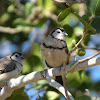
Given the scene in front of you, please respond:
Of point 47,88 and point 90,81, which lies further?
point 90,81

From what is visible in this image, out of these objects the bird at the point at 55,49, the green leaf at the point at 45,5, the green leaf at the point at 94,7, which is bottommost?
the bird at the point at 55,49

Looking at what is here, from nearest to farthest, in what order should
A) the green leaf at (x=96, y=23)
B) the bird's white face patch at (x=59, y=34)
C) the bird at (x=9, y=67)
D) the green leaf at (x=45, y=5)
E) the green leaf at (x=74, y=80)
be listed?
the green leaf at (x=96, y=23) → the green leaf at (x=74, y=80) → the bird at (x=9, y=67) → the bird's white face patch at (x=59, y=34) → the green leaf at (x=45, y=5)

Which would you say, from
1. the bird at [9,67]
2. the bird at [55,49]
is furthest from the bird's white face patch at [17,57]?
the bird at [55,49]

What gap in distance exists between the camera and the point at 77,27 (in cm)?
518

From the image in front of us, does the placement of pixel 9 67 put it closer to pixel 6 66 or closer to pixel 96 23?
pixel 6 66

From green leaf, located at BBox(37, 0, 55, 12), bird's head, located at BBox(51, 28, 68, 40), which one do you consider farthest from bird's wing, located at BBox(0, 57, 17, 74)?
green leaf, located at BBox(37, 0, 55, 12)

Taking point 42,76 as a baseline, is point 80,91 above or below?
below

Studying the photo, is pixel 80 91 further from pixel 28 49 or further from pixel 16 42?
pixel 16 42

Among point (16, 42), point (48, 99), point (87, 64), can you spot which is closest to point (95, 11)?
point (87, 64)

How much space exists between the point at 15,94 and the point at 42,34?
2.79 m

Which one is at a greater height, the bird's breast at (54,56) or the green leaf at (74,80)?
the bird's breast at (54,56)

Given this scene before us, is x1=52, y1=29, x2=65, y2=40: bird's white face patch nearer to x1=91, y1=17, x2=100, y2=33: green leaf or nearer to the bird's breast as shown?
the bird's breast

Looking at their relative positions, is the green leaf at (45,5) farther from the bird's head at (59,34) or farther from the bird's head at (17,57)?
the bird's head at (17,57)

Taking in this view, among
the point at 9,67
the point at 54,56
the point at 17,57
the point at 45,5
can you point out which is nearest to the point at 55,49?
the point at 54,56
